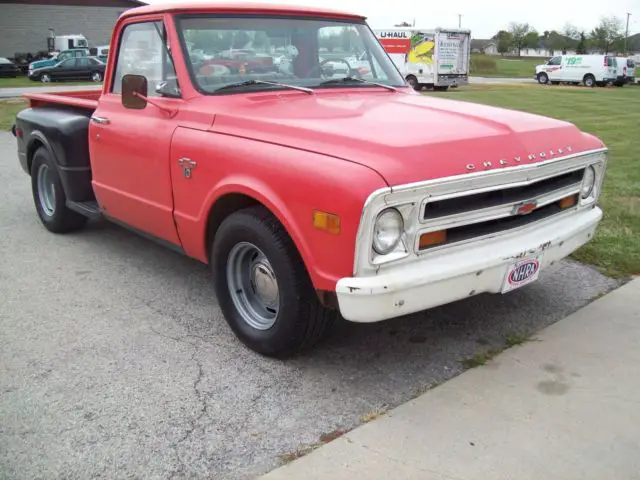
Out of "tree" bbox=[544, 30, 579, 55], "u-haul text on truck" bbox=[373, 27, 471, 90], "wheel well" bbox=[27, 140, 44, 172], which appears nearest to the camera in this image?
"wheel well" bbox=[27, 140, 44, 172]

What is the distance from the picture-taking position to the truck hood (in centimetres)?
290

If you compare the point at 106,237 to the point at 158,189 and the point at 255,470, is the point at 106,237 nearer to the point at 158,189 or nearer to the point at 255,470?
the point at 158,189

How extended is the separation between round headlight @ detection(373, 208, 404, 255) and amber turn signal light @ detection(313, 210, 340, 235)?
170 mm

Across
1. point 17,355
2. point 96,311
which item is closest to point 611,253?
point 96,311

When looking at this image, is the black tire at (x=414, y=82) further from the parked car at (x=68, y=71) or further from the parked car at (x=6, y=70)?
the parked car at (x=6, y=70)

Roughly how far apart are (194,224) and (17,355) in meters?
1.21

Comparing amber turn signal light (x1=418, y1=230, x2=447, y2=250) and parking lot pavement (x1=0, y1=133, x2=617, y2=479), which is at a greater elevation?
amber turn signal light (x1=418, y1=230, x2=447, y2=250)

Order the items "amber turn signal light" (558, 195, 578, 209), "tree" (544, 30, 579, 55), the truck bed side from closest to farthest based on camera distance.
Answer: "amber turn signal light" (558, 195, 578, 209) → the truck bed side → "tree" (544, 30, 579, 55)

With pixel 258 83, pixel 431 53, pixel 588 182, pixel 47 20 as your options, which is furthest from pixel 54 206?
pixel 47 20

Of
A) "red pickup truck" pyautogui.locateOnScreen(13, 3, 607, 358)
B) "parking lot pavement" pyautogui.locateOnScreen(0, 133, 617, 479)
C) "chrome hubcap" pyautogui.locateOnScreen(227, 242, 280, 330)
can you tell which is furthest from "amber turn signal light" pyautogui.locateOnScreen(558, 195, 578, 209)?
"chrome hubcap" pyautogui.locateOnScreen(227, 242, 280, 330)

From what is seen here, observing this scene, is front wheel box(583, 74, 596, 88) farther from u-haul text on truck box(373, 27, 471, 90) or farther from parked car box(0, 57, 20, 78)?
parked car box(0, 57, 20, 78)

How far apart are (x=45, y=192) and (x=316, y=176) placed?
4.05 m

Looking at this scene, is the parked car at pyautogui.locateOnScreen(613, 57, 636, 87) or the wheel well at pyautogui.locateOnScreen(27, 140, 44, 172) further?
the parked car at pyautogui.locateOnScreen(613, 57, 636, 87)

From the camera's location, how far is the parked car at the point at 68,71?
1294 inches
